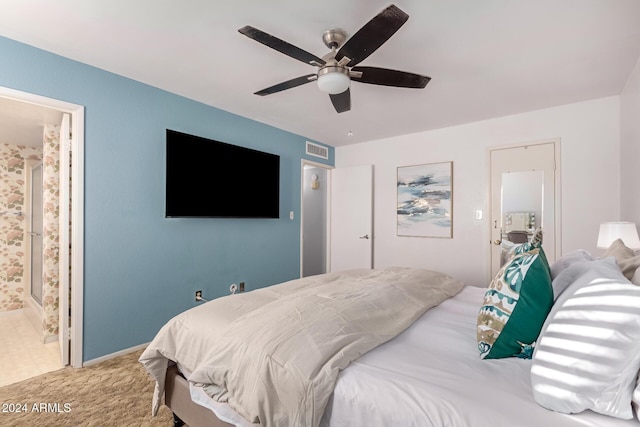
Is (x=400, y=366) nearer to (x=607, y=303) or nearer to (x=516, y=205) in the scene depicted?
(x=607, y=303)

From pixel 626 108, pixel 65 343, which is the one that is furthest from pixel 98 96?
pixel 626 108

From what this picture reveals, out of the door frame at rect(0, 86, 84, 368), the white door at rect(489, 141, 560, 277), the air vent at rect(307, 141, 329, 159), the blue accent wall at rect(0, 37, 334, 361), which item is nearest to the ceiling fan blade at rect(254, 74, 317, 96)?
the blue accent wall at rect(0, 37, 334, 361)

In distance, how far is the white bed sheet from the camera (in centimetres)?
81

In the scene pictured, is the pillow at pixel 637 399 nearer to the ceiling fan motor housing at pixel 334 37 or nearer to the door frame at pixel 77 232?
the ceiling fan motor housing at pixel 334 37

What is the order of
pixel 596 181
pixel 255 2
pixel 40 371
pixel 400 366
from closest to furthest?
pixel 400 366
pixel 255 2
pixel 40 371
pixel 596 181

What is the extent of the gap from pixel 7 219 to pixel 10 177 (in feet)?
1.71

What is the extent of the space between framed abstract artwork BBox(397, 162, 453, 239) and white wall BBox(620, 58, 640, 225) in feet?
5.13

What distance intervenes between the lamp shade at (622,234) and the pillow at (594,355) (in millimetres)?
1820

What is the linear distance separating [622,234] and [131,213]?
3.87 metres

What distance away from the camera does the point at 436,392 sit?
903 millimetres

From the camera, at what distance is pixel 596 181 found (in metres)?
2.98

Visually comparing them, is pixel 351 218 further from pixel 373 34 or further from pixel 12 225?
pixel 12 225

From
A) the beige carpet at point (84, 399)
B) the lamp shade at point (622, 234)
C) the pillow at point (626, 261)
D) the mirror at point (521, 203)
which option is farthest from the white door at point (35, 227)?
the lamp shade at point (622, 234)

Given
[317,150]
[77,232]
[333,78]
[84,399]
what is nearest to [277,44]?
[333,78]
